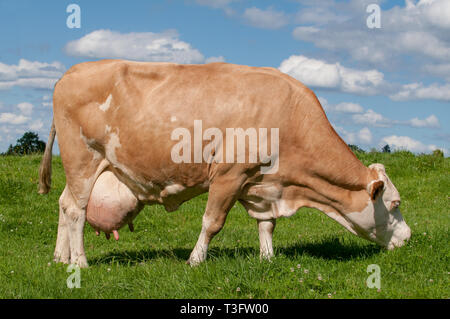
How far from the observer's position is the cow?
21.1ft

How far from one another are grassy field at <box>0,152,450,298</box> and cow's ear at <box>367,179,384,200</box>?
0.83m

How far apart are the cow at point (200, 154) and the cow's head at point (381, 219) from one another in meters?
0.01

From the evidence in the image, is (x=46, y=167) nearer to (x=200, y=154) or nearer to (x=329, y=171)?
(x=200, y=154)

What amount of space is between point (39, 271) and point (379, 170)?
464cm

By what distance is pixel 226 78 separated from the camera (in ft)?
21.7

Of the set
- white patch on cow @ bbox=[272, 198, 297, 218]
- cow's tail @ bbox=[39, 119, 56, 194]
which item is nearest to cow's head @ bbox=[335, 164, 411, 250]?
white patch on cow @ bbox=[272, 198, 297, 218]

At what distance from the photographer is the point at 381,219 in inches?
271

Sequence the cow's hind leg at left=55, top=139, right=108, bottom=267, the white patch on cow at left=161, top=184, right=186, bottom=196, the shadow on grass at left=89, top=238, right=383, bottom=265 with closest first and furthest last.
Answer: the white patch on cow at left=161, top=184, right=186, bottom=196
the cow's hind leg at left=55, top=139, right=108, bottom=267
the shadow on grass at left=89, top=238, right=383, bottom=265

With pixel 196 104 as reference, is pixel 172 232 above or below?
below

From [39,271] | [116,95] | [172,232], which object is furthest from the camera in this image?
[172,232]

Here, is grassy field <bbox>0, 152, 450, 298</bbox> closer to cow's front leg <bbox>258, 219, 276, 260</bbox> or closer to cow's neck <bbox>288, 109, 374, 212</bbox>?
cow's front leg <bbox>258, 219, 276, 260</bbox>

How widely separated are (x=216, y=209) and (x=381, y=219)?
7.43 feet
